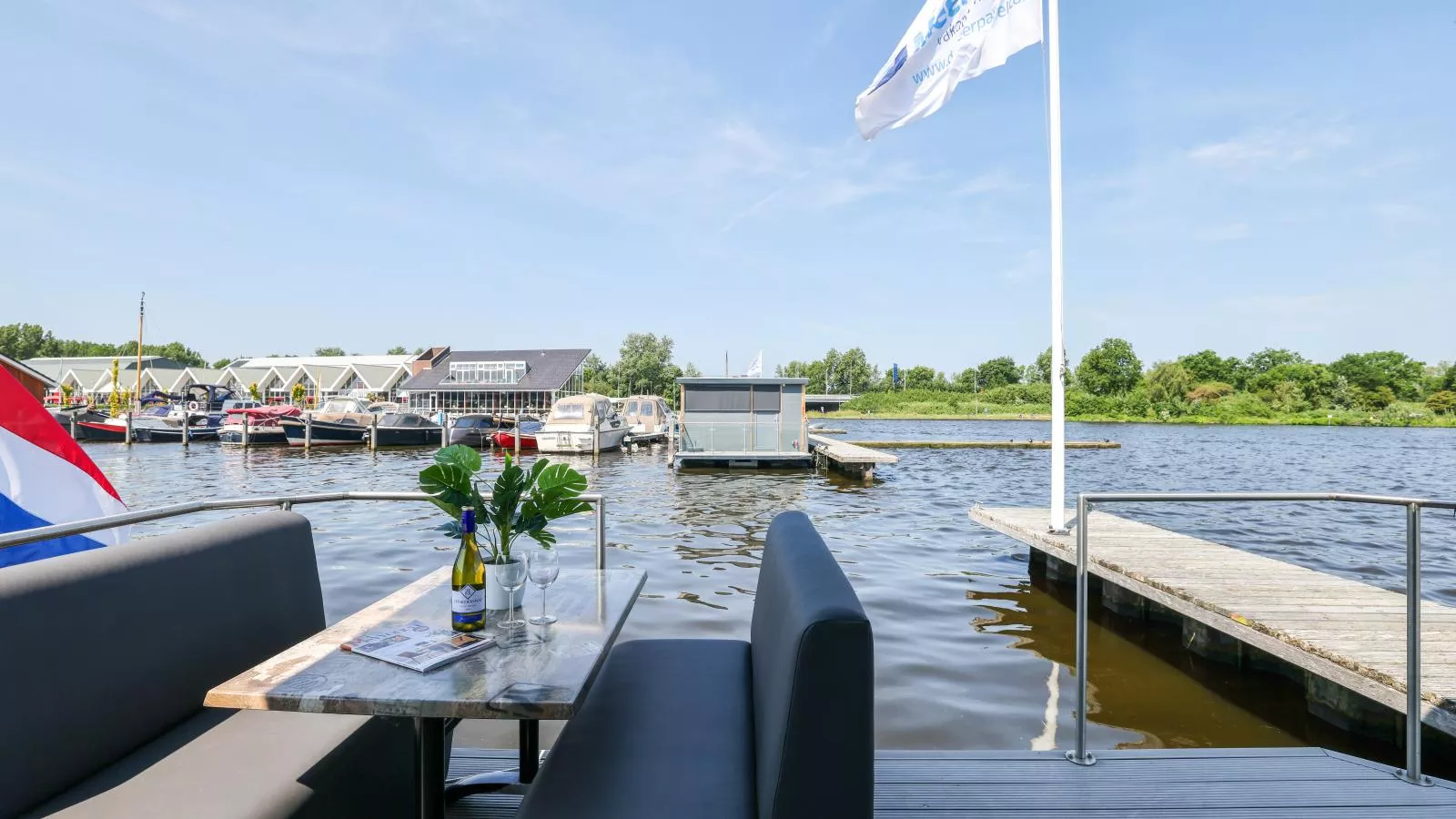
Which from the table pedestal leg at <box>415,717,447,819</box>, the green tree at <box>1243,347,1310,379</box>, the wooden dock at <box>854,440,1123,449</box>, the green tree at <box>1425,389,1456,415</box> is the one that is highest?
the green tree at <box>1243,347,1310,379</box>

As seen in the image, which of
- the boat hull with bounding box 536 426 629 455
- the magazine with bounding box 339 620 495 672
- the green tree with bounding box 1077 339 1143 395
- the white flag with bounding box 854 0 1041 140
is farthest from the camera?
the green tree with bounding box 1077 339 1143 395

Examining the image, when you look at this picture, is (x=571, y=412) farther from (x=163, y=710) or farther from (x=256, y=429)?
(x=163, y=710)

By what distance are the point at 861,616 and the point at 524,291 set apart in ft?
136

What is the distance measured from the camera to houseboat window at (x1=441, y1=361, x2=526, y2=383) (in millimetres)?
44281

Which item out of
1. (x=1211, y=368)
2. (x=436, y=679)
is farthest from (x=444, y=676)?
(x=1211, y=368)

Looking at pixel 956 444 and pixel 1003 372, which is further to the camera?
pixel 1003 372

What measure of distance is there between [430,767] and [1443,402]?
279 ft

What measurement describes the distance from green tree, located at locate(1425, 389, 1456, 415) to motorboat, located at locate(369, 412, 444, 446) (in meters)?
79.9

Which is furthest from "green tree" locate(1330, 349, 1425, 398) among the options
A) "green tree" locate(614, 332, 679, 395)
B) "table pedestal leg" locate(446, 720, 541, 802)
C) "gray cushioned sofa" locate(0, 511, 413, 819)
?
"gray cushioned sofa" locate(0, 511, 413, 819)

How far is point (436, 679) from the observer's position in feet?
4.92

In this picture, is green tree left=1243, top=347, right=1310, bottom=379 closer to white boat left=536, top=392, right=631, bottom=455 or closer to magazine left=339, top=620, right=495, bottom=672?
white boat left=536, top=392, right=631, bottom=455

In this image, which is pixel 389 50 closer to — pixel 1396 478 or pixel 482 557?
pixel 482 557

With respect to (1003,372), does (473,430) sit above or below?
below

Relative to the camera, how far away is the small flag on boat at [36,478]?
2.53 metres
